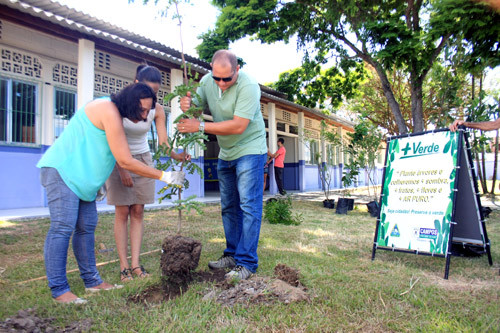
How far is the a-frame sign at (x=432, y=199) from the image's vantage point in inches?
123

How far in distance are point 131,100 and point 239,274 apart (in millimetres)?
1440

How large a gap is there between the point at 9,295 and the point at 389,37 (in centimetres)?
842

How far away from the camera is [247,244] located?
9.01 ft

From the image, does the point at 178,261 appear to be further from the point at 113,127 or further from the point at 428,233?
the point at 428,233

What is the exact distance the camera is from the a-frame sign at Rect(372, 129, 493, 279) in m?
3.11

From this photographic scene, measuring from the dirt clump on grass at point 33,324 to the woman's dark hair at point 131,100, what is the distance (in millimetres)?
1244

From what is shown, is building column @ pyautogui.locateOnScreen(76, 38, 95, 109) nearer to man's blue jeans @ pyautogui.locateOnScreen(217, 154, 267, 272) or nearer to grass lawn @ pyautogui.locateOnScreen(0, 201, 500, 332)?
grass lawn @ pyautogui.locateOnScreen(0, 201, 500, 332)

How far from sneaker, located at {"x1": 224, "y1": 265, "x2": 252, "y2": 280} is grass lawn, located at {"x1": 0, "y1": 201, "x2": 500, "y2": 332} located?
0.20 meters

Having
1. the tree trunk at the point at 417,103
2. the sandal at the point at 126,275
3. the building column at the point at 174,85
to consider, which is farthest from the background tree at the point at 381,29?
the sandal at the point at 126,275

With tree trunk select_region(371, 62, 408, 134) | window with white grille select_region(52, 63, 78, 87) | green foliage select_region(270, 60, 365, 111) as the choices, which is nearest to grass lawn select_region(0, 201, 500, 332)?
window with white grille select_region(52, 63, 78, 87)

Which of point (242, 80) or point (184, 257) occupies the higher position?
point (242, 80)

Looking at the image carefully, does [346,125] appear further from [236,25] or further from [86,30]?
[86,30]

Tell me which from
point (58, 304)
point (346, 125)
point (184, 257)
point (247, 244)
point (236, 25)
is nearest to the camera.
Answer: point (58, 304)

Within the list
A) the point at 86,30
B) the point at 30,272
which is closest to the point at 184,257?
the point at 30,272
